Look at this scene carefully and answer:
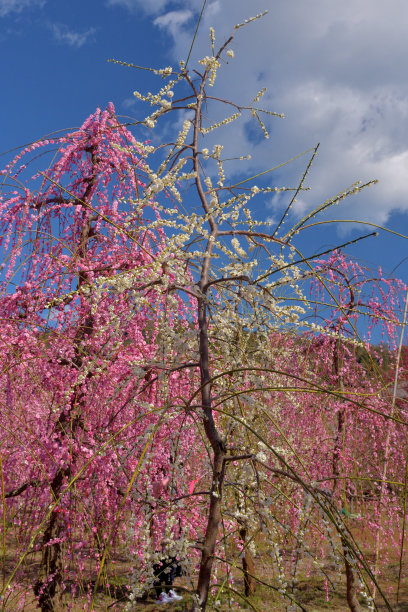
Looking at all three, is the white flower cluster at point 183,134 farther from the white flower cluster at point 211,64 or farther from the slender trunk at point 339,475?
the slender trunk at point 339,475

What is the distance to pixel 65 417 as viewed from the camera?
4.14 m

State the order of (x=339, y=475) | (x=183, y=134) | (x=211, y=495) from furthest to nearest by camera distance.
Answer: (x=339, y=475)
(x=183, y=134)
(x=211, y=495)

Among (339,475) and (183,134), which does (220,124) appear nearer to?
(183,134)

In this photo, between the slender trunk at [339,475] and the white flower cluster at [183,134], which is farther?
the slender trunk at [339,475]

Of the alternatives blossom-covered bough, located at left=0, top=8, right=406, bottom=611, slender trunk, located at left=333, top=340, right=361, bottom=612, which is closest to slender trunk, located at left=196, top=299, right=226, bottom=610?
blossom-covered bough, located at left=0, top=8, right=406, bottom=611

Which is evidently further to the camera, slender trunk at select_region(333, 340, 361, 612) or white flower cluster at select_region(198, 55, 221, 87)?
slender trunk at select_region(333, 340, 361, 612)

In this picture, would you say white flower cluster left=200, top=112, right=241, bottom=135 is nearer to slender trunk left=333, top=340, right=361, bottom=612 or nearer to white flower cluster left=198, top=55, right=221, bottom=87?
white flower cluster left=198, top=55, right=221, bottom=87

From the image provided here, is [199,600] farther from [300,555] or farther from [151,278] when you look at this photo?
[151,278]

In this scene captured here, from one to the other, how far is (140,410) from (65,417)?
2.47 feet

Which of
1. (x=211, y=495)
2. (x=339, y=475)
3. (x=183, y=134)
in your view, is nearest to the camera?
(x=211, y=495)

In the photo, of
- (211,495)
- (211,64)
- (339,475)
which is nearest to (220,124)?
(211,64)

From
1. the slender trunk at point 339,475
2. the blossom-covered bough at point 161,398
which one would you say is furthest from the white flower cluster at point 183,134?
the slender trunk at point 339,475

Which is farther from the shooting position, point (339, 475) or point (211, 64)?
point (339, 475)

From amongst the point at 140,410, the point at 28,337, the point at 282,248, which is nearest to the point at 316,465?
the point at 140,410
